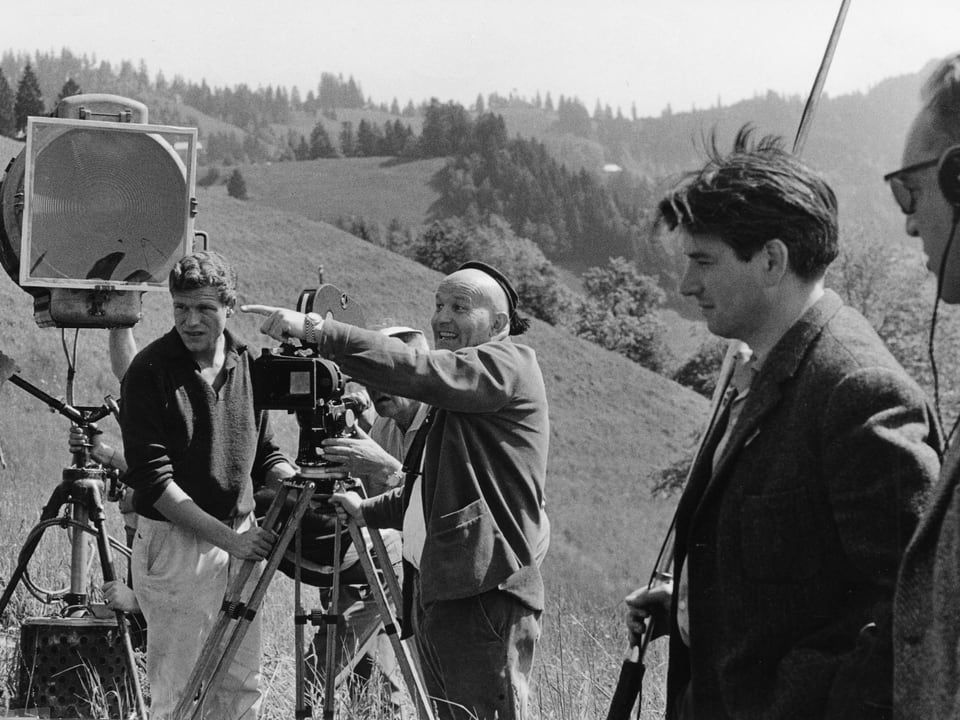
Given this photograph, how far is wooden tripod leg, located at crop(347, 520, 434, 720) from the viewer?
3.01m

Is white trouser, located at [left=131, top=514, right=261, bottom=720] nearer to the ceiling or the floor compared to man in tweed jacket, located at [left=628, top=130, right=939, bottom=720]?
nearer to the floor

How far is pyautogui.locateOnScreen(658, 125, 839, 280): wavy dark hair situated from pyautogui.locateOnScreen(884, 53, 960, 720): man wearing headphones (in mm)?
203

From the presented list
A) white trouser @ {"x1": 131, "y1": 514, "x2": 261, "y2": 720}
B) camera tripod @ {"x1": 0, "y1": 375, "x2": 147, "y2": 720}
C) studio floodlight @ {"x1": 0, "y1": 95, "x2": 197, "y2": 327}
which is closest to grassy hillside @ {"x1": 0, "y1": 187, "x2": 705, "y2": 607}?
camera tripod @ {"x1": 0, "y1": 375, "x2": 147, "y2": 720}

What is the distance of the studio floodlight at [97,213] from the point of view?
12.9 ft

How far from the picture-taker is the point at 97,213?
3.99 m

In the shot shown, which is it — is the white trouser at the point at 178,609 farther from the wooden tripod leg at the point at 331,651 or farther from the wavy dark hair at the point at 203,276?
the wavy dark hair at the point at 203,276

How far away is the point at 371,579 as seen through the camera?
320cm

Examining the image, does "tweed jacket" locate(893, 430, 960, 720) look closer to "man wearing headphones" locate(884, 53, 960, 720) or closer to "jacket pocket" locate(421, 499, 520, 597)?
"man wearing headphones" locate(884, 53, 960, 720)

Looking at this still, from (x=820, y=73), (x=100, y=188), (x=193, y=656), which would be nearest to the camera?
(x=820, y=73)

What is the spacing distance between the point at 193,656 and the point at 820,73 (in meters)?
2.38

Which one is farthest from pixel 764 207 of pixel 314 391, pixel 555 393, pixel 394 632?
pixel 555 393

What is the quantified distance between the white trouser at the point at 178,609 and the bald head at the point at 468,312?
0.97m

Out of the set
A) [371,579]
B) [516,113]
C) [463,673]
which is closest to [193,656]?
[371,579]

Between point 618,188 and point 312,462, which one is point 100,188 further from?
point 618,188
